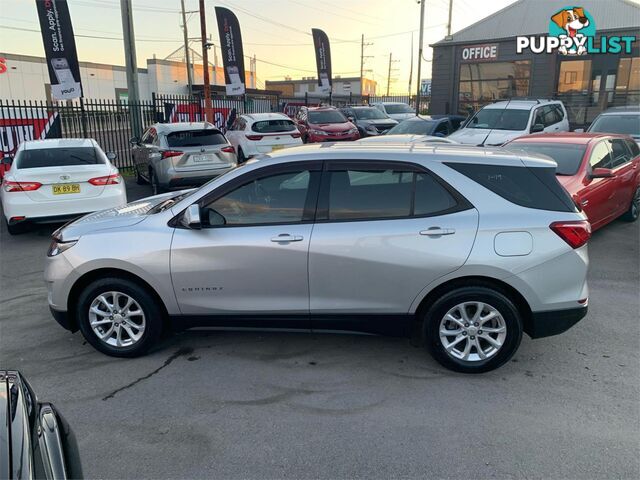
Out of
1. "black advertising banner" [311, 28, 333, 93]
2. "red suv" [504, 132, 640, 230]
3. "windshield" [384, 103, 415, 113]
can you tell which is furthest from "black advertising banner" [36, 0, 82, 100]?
"windshield" [384, 103, 415, 113]

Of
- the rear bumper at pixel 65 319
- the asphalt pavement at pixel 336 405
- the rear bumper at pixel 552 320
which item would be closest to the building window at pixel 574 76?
the asphalt pavement at pixel 336 405

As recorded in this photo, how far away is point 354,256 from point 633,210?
686 cm

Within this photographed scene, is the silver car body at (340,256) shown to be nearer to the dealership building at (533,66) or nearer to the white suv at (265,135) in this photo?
the white suv at (265,135)

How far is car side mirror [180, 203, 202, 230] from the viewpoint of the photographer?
3768 mm

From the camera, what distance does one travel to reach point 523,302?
371cm

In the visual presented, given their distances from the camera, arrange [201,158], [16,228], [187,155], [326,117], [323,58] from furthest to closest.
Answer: [323,58], [326,117], [201,158], [187,155], [16,228]

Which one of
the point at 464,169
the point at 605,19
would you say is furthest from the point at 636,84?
the point at 464,169

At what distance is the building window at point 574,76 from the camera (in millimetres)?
20312

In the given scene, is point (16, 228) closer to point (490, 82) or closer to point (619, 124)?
point (619, 124)

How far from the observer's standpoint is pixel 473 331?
12.3 ft

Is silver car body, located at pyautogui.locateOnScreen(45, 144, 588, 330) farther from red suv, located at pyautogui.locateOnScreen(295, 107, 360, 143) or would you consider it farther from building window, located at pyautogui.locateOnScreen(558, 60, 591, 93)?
building window, located at pyautogui.locateOnScreen(558, 60, 591, 93)

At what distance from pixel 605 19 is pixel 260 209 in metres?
21.4

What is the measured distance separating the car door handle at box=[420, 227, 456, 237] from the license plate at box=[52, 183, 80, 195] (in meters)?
5.94

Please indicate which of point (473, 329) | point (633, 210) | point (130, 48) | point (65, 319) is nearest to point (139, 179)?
point (130, 48)
